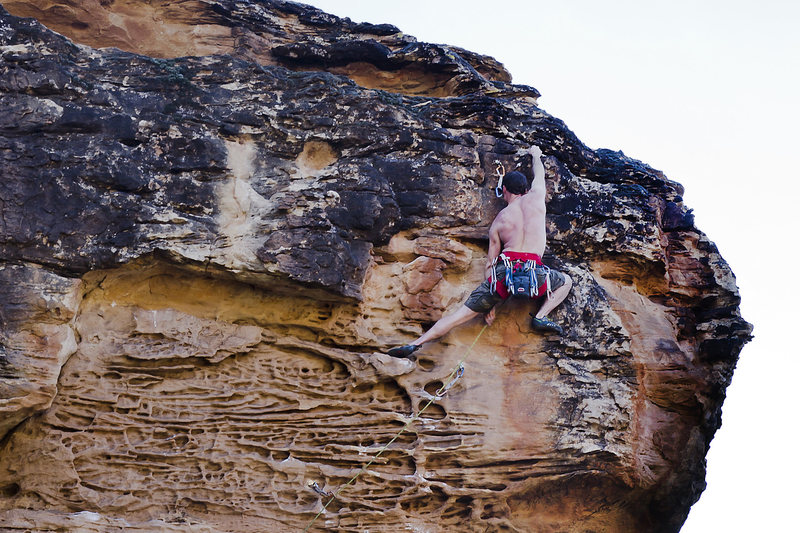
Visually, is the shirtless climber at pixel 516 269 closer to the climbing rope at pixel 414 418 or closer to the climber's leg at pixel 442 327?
the climber's leg at pixel 442 327

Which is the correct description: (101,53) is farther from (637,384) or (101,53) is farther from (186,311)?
(637,384)

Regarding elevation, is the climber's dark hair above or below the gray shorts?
above

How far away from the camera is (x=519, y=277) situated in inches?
423

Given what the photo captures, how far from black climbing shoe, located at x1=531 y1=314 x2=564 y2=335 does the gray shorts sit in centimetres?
28

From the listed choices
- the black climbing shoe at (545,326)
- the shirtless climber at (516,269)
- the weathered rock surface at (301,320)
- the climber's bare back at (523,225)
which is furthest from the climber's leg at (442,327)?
the climber's bare back at (523,225)

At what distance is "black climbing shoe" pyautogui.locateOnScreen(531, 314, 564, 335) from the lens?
10828 mm

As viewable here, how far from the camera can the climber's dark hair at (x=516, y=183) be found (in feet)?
36.7

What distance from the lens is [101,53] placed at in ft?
36.0

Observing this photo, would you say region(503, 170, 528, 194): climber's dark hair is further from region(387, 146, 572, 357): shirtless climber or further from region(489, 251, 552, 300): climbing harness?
region(489, 251, 552, 300): climbing harness

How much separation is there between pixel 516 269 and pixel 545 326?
68cm

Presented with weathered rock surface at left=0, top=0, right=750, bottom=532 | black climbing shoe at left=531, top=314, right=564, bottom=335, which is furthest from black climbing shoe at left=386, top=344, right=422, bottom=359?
black climbing shoe at left=531, top=314, right=564, bottom=335

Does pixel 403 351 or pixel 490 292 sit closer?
pixel 403 351

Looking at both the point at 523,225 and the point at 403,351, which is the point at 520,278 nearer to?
the point at 523,225

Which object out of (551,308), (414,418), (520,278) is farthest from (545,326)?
(414,418)
